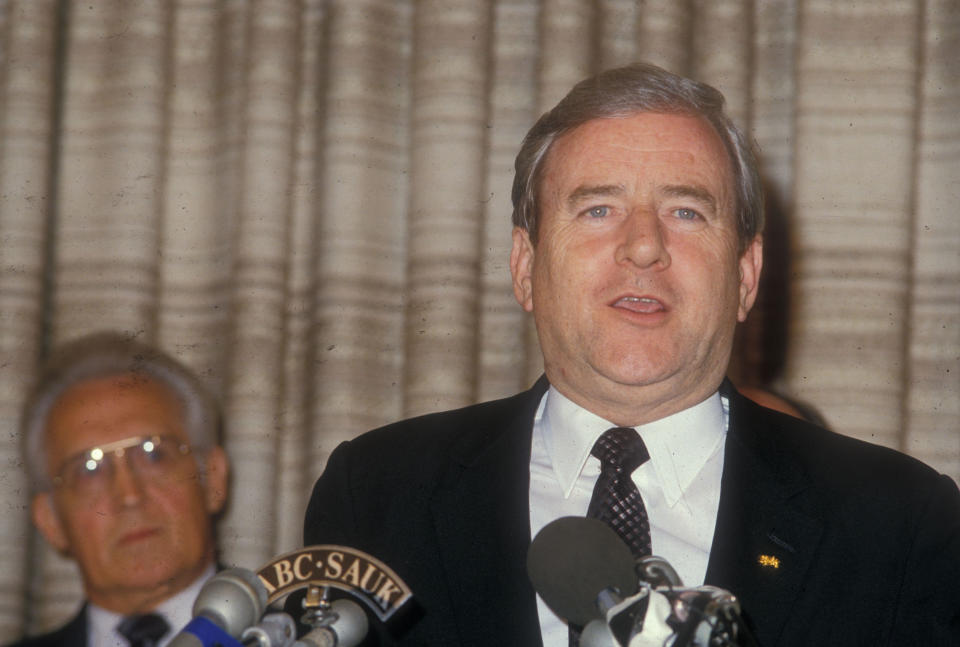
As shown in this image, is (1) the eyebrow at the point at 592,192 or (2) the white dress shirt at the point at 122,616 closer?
(1) the eyebrow at the point at 592,192

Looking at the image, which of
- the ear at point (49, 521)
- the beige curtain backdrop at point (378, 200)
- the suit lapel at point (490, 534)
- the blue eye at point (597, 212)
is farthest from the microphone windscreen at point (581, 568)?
the ear at point (49, 521)

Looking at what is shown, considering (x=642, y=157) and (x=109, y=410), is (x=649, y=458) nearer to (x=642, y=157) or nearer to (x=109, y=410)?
(x=642, y=157)

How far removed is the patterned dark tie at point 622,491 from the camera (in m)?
1.58

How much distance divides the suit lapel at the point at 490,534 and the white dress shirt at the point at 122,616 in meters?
0.75

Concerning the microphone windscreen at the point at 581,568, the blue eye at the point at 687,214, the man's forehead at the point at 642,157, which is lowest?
the microphone windscreen at the point at 581,568

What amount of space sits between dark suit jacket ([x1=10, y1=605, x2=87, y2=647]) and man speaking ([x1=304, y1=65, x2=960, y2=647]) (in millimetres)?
738

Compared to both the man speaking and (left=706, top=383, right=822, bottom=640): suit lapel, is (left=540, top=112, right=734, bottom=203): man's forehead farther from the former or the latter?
(left=706, top=383, right=822, bottom=640): suit lapel

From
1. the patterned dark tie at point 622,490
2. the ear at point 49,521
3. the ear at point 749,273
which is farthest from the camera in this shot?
the ear at point 49,521

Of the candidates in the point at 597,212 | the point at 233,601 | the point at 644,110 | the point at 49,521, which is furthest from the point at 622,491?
the point at 49,521

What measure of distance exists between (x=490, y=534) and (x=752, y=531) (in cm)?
38

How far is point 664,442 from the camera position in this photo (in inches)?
67.0

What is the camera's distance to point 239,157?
2314 millimetres

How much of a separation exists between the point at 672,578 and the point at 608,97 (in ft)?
3.36

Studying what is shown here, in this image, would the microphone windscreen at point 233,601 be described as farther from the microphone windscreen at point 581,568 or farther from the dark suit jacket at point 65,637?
the dark suit jacket at point 65,637
